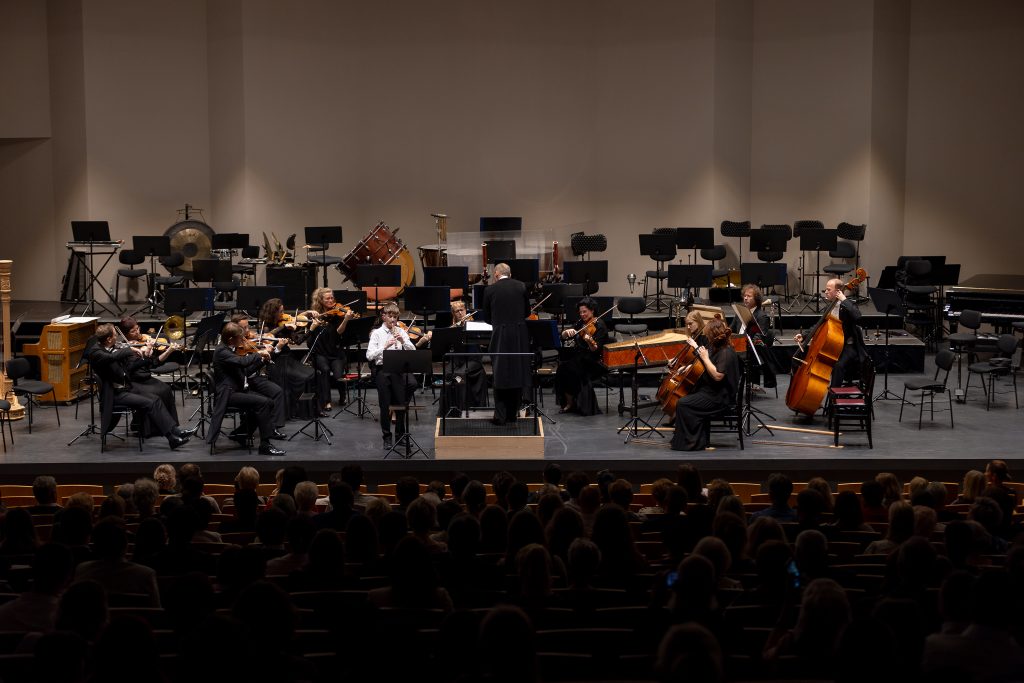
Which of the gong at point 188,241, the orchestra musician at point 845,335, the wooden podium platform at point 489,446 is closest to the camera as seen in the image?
the wooden podium platform at point 489,446

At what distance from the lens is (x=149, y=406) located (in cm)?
1092

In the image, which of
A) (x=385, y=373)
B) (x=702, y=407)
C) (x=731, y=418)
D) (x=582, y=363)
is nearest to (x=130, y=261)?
(x=385, y=373)

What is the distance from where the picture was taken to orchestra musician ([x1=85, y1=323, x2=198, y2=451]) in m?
10.8

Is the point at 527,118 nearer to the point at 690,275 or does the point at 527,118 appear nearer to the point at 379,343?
the point at 690,275

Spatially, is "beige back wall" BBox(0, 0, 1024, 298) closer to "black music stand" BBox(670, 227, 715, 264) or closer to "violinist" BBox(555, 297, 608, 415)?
"black music stand" BBox(670, 227, 715, 264)

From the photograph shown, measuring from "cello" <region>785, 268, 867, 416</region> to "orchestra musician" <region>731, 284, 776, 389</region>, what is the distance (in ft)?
1.26

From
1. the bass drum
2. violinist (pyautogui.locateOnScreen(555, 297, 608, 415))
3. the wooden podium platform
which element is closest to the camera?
the wooden podium platform

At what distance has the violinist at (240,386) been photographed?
10.7 meters

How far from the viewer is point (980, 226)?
18.0 meters

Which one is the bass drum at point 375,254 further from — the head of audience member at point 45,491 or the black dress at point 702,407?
the head of audience member at point 45,491

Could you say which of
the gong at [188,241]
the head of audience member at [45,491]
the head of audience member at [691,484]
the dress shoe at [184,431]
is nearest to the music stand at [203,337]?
the dress shoe at [184,431]

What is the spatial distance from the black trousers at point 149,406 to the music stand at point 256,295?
1.89m

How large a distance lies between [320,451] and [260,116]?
343 inches

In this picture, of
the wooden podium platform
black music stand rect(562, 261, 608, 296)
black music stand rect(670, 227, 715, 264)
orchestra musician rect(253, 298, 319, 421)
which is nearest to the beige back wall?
black music stand rect(670, 227, 715, 264)
